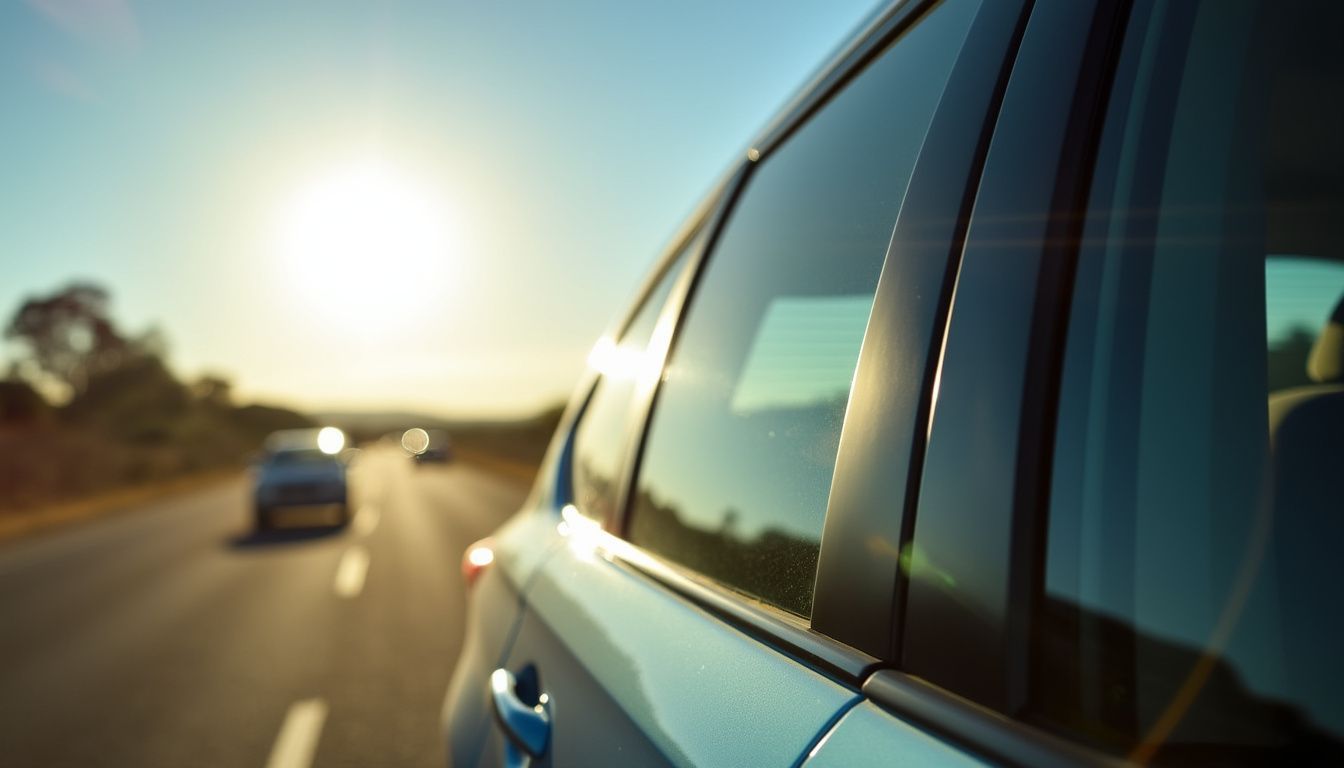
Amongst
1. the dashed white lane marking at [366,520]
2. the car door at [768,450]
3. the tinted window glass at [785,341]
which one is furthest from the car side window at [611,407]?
the dashed white lane marking at [366,520]

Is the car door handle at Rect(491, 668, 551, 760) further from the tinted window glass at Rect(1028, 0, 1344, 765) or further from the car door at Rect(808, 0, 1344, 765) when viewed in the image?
the tinted window glass at Rect(1028, 0, 1344, 765)

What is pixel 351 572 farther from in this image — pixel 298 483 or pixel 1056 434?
pixel 1056 434

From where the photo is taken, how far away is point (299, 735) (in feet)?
16.7

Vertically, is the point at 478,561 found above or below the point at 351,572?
above

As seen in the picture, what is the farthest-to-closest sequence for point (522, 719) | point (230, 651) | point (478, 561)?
1. point (230, 651)
2. point (478, 561)
3. point (522, 719)

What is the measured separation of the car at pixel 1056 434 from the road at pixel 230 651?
13.4 ft

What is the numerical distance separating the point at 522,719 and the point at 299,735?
390cm

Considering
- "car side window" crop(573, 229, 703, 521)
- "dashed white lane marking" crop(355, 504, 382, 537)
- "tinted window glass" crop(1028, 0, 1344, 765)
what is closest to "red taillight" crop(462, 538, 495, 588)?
"car side window" crop(573, 229, 703, 521)

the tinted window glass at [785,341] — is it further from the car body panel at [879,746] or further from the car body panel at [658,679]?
the car body panel at [879,746]

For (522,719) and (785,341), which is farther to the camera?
(522,719)

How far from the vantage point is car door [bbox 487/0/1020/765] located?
1.01m

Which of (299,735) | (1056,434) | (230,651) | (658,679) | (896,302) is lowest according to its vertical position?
(230,651)

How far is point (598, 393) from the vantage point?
2.76 metres

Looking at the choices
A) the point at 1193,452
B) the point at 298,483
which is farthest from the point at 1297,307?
the point at 298,483
